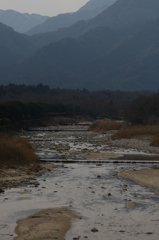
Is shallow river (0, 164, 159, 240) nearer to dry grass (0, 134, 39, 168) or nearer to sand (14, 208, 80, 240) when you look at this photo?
sand (14, 208, 80, 240)

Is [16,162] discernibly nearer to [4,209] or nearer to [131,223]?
[4,209]

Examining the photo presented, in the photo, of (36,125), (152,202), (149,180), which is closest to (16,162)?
(149,180)

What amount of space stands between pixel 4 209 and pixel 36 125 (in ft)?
394

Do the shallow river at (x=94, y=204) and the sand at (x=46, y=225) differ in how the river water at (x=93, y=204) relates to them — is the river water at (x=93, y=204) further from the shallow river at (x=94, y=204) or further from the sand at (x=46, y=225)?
the sand at (x=46, y=225)

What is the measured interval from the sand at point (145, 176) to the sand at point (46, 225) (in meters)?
10.6

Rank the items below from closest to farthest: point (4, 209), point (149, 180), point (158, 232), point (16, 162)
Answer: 1. point (158, 232)
2. point (4, 209)
3. point (149, 180)
4. point (16, 162)

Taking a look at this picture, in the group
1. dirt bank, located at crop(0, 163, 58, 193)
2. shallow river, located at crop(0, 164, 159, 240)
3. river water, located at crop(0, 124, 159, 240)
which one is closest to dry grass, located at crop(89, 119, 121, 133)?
dirt bank, located at crop(0, 163, 58, 193)

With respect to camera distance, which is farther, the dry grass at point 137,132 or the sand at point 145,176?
the dry grass at point 137,132

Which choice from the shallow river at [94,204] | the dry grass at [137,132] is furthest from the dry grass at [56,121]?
the shallow river at [94,204]

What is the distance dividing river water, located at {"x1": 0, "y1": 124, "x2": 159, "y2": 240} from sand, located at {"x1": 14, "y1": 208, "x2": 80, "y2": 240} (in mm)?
362

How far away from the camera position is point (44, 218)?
71.3 ft

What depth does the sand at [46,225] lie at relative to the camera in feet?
61.7

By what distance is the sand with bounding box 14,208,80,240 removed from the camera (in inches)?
740

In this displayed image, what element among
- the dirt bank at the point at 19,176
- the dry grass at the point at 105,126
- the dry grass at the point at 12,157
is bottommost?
the dry grass at the point at 105,126
